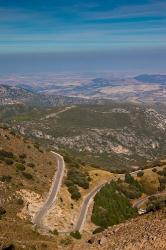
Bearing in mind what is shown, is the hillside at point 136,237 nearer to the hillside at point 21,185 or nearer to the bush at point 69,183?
the hillside at point 21,185

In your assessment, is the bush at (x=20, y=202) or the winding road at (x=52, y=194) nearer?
the winding road at (x=52, y=194)

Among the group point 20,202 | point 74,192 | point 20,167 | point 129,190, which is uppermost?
point 20,167

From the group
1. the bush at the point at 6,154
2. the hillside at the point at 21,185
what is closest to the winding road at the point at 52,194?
the hillside at the point at 21,185

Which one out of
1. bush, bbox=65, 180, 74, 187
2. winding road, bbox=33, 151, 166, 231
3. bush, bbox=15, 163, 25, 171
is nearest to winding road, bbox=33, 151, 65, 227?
winding road, bbox=33, 151, 166, 231

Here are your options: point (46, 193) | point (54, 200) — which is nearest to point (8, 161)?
point (46, 193)

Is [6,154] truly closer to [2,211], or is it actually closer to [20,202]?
[20,202]

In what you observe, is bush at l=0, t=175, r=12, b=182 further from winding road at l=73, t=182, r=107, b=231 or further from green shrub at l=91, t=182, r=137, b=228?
green shrub at l=91, t=182, r=137, b=228

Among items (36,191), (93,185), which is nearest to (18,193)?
(36,191)

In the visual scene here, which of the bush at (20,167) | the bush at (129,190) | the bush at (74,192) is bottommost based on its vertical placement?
the bush at (129,190)
